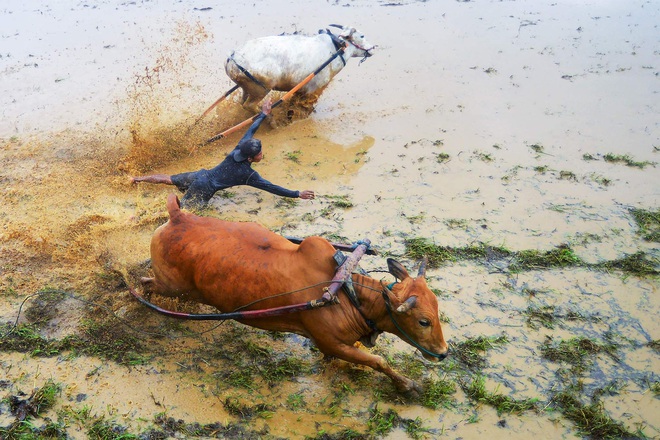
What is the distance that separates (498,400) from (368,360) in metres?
1.02

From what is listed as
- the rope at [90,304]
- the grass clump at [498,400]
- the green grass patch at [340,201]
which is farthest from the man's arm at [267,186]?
the grass clump at [498,400]

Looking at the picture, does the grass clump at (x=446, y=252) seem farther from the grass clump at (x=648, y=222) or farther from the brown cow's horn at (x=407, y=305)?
the brown cow's horn at (x=407, y=305)

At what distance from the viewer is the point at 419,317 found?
347cm

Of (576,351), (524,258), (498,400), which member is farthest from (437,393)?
(524,258)

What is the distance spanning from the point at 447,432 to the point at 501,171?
395 cm

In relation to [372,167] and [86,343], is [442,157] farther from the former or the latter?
[86,343]

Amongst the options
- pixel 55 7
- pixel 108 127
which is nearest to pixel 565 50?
pixel 108 127

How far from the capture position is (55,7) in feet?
40.2

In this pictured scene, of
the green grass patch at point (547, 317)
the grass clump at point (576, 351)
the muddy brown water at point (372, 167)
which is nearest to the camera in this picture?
the muddy brown water at point (372, 167)

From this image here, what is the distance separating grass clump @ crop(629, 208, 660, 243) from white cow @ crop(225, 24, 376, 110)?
4.39 meters

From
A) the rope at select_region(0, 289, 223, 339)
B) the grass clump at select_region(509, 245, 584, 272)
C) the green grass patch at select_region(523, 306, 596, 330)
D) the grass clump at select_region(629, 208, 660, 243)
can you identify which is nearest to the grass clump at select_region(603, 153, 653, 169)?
the grass clump at select_region(629, 208, 660, 243)

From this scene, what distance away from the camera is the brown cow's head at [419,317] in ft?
11.4

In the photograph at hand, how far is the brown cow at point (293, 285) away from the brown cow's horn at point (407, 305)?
0.03 meters

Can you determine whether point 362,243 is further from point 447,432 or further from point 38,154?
point 38,154
